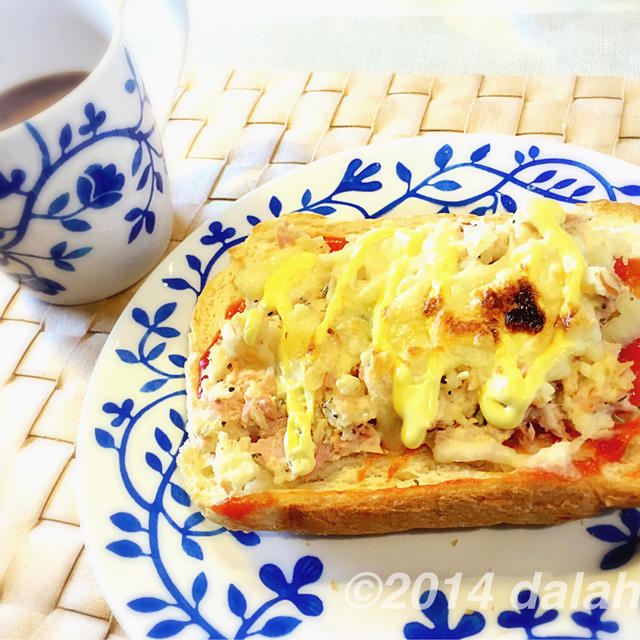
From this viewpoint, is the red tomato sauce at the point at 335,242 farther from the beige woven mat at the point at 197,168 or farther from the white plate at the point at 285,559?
the beige woven mat at the point at 197,168

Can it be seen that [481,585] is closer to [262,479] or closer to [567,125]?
[262,479]

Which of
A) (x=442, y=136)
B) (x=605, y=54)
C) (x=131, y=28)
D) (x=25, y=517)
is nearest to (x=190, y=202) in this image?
(x=131, y=28)

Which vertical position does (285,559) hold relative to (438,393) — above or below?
below

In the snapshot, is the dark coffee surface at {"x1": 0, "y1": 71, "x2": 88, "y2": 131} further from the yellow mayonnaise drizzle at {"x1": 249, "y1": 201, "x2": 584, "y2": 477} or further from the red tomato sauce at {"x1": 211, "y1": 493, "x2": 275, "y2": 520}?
the red tomato sauce at {"x1": 211, "y1": 493, "x2": 275, "y2": 520}

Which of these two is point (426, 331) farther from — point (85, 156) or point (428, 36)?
point (428, 36)

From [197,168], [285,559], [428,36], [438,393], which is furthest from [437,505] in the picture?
[428,36]

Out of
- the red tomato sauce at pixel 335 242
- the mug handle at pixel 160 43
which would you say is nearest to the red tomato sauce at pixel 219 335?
the red tomato sauce at pixel 335 242

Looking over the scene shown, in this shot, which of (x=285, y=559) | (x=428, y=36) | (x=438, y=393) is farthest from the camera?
(x=428, y=36)

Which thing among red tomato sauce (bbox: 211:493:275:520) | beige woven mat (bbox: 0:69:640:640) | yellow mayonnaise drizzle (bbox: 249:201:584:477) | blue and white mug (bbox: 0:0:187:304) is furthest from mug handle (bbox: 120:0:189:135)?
red tomato sauce (bbox: 211:493:275:520)
